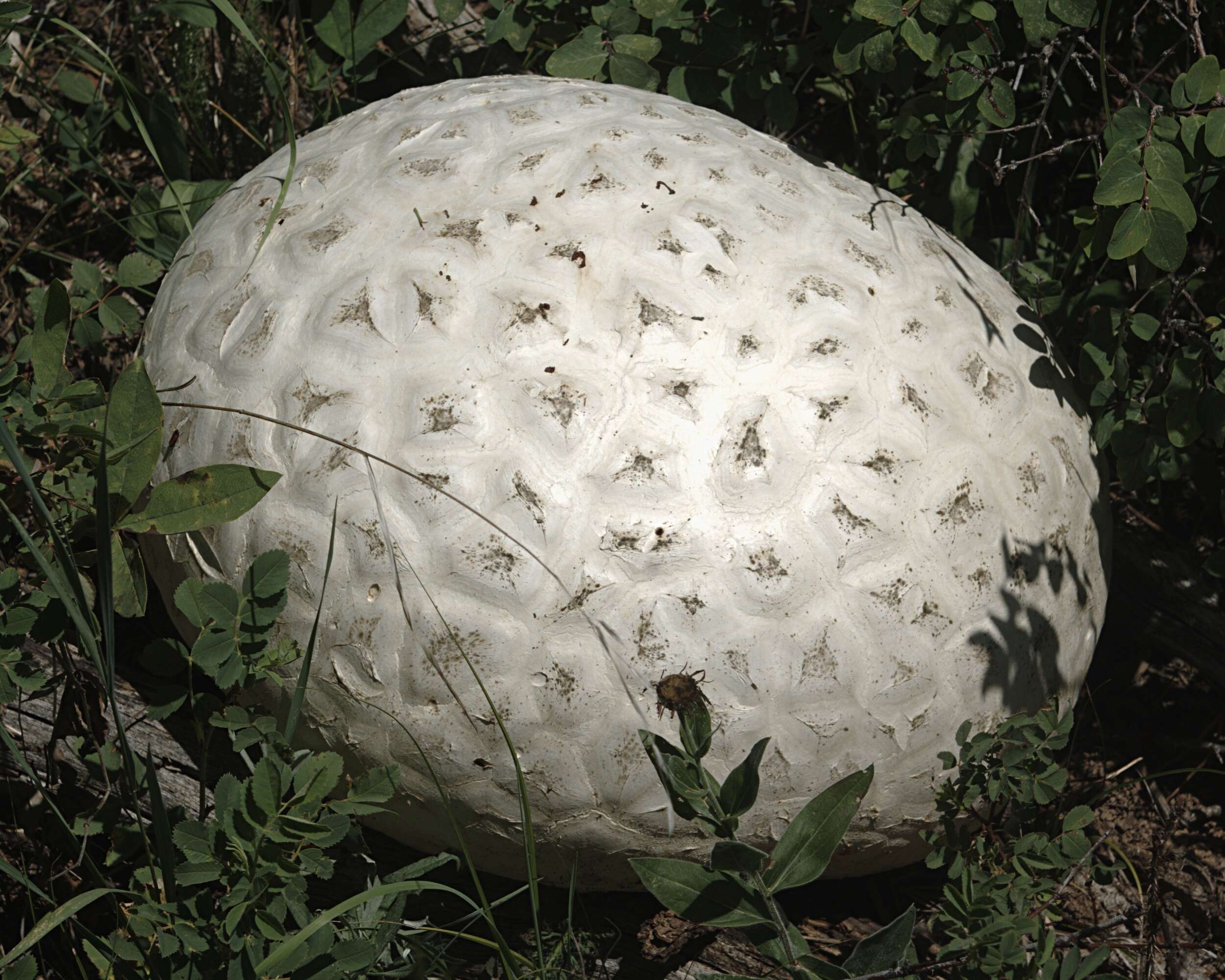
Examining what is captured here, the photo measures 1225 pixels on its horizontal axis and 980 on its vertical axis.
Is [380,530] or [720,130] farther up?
[720,130]

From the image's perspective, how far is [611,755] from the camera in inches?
73.3

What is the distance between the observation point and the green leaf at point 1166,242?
6.70 ft

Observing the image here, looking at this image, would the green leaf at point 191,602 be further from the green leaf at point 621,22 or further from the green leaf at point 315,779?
the green leaf at point 621,22

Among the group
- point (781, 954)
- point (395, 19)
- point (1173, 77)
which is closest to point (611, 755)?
point (781, 954)

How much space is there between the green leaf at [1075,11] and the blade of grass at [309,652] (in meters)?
1.77

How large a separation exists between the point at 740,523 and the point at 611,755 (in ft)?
1.49

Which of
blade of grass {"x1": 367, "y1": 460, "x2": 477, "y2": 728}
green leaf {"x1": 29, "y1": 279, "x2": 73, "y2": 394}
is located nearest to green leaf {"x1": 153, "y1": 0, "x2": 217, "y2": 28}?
green leaf {"x1": 29, "y1": 279, "x2": 73, "y2": 394}

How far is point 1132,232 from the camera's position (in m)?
2.07

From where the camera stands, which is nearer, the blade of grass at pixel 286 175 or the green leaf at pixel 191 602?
the green leaf at pixel 191 602

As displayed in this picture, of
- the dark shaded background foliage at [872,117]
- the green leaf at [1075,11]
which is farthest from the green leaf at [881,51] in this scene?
the green leaf at [1075,11]

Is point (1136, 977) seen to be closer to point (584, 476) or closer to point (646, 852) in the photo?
point (646, 852)

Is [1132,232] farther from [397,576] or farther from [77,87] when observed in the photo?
[77,87]

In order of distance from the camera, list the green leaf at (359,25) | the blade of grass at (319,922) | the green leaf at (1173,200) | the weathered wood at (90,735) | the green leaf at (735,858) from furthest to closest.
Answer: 1. the green leaf at (359,25)
2. the weathered wood at (90,735)
3. the green leaf at (1173,200)
4. the blade of grass at (319,922)
5. the green leaf at (735,858)

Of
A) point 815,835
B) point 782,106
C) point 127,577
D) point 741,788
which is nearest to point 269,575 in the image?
point 127,577
